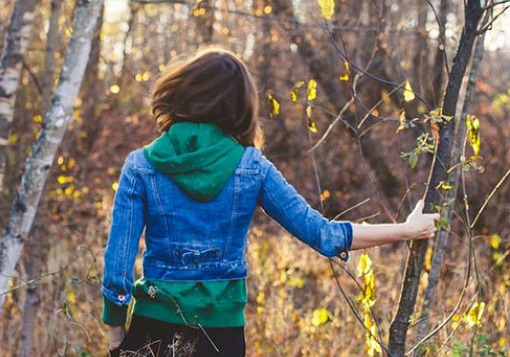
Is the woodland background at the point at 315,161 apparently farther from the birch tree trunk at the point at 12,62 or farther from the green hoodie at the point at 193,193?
the green hoodie at the point at 193,193

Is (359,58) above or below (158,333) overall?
above

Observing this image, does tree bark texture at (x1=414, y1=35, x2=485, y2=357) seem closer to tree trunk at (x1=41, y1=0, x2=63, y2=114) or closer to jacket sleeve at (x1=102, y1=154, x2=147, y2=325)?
jacket sleeve at (x1=102, y1=154, x2=147, y2=325)

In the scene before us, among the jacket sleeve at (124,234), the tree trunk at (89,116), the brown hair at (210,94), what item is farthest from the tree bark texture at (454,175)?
the tree trunk at (89,116)

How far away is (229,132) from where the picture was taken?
2969 mm

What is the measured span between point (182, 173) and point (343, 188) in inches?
370

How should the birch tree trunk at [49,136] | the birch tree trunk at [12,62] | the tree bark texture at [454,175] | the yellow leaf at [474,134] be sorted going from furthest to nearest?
the birch tree trunk at [12,62]
the birch tree trunk at [49,136]
the tree bark texture at [454,175]
the yellow leaf at [474,134]

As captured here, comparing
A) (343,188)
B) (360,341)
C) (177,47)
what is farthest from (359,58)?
(360,341)

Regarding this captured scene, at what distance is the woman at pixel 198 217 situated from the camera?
2.91 m

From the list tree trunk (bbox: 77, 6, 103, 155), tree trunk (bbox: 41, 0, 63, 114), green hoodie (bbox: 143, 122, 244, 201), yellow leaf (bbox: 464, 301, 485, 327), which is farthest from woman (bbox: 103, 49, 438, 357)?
tree trunk (bbox: 77, 6, 103, 155)

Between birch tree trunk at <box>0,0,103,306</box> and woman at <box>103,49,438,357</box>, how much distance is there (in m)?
1.77

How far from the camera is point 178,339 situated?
2.96 meters

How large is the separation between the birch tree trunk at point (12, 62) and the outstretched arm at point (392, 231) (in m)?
2.49

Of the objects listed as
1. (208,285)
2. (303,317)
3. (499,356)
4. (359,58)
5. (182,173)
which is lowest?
(303,317)

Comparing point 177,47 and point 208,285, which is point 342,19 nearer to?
point 177,47
